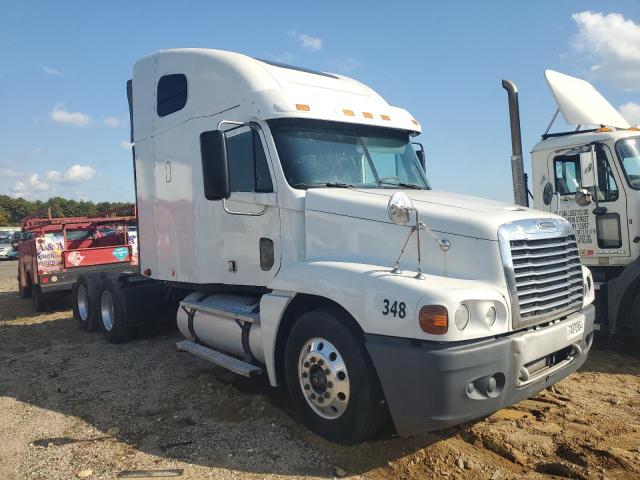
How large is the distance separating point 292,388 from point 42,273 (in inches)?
326

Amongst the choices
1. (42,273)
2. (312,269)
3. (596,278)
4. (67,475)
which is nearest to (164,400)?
(67,475)

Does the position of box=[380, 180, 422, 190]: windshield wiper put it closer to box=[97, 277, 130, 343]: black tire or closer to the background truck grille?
the background truck grille

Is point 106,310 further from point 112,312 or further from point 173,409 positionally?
point 173,409

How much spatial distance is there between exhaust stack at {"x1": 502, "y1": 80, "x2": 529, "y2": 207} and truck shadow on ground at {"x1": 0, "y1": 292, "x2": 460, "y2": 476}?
4.59 metres

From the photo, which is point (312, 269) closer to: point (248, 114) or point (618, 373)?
point (248, 114)

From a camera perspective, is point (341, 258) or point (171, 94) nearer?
point (341, 258)

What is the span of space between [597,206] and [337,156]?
403 centimetres

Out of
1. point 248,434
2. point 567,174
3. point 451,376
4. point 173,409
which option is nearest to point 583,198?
point 567,174

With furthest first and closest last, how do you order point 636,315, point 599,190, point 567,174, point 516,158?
point 516,158, point 567,174, point 599,190, point 636,315

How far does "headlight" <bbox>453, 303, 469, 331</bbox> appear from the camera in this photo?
3.40 m

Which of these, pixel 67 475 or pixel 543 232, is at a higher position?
pixel 543 232

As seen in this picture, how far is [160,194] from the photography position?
258 inches

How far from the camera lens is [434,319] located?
336 centimetres

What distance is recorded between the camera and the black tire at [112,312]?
7.72 meters
